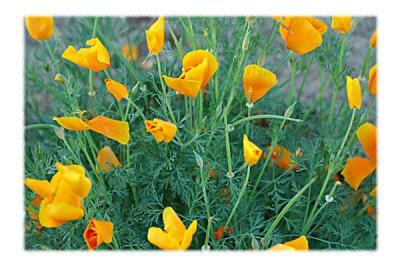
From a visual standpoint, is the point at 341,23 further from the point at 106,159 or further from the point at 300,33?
the point at 106,159

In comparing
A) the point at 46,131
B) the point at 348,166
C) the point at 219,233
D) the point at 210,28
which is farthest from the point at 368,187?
the point at 46,131

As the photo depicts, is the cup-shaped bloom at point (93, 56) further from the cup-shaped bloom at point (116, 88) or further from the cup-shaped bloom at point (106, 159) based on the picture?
the cup-shaped bloom at point (106, 159)

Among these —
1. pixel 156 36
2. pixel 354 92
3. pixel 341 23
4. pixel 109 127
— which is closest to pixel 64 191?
pixel 109 127

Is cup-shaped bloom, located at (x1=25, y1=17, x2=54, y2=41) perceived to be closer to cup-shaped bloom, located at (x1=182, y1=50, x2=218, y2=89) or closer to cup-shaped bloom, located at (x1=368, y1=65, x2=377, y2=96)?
cup-shaped bloom, located at (x1=182, y1=50, x2=218, y2=89)

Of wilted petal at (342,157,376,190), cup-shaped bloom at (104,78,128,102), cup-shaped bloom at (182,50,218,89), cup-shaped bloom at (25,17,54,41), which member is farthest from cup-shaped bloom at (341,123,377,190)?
cup-shaped bloom at (25,17,54,41)

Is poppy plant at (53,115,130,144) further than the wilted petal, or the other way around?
the wilted petal

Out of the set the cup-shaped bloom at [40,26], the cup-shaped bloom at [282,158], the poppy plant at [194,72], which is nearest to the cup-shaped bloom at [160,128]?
the poppy plant at [194,72]
